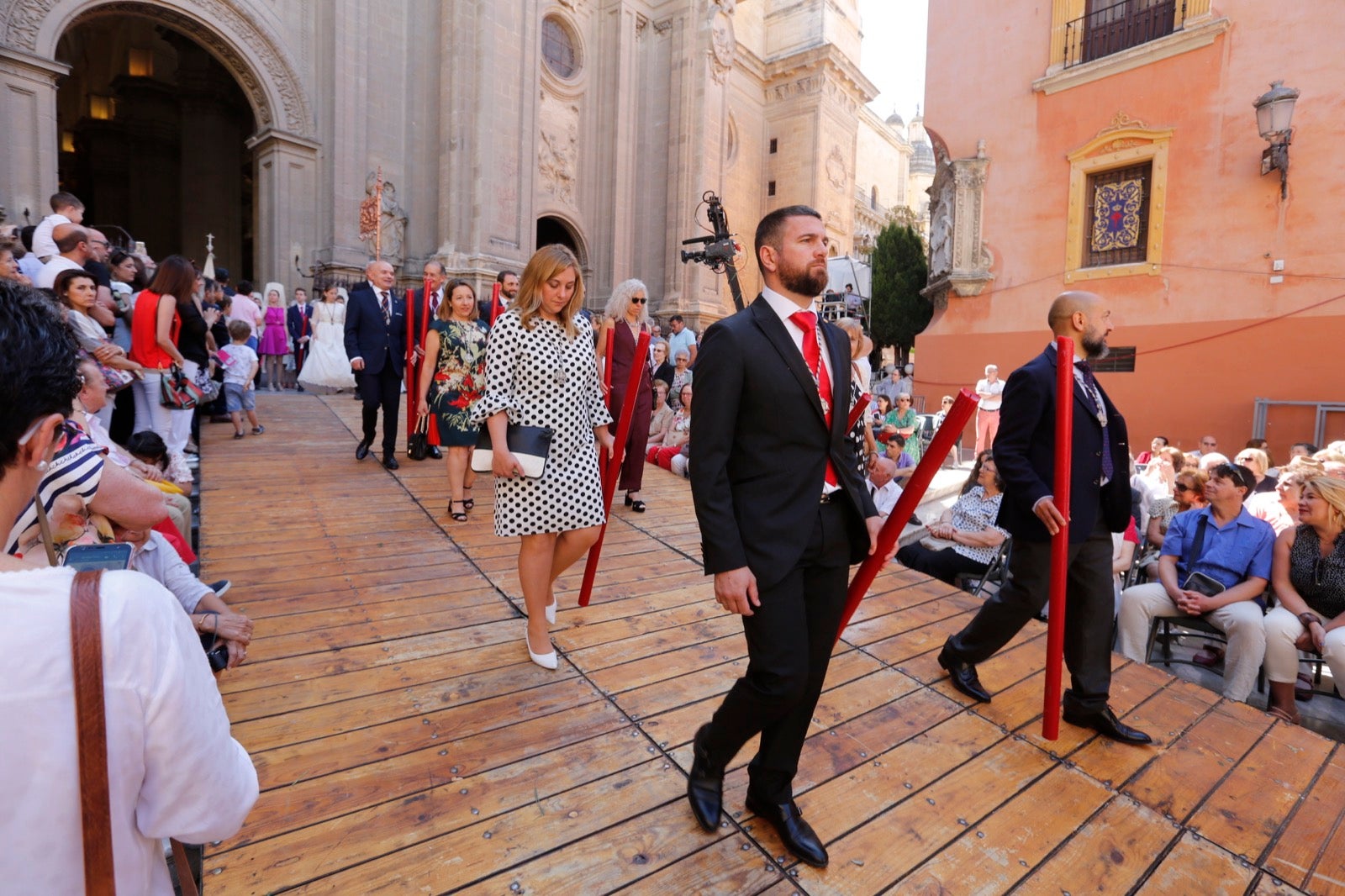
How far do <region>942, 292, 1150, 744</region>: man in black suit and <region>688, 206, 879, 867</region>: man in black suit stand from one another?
4.14 ft

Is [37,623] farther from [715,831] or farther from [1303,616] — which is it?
[1303,616]

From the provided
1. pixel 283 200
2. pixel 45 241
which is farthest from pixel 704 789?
pixel 283 200

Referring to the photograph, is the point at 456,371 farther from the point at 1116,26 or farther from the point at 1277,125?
the point at 1116,26

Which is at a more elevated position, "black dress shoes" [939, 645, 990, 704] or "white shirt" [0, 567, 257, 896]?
"white shirt" [0, 567, 257, 896]

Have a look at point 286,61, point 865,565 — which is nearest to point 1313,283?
point 865,565

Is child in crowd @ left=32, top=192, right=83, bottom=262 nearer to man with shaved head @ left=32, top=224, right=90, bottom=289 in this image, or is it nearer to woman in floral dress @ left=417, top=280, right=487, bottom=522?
man with shaved head @ left=32, top=224, right=90, bottom=289

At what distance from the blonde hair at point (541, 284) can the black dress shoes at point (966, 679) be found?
241 centimetres

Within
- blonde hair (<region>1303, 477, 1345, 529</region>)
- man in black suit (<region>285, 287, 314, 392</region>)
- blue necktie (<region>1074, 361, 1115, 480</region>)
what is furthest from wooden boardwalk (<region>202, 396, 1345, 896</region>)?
man in black suit (<region>285, 287, 314, 392</region>)

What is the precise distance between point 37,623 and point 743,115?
33.4 meters

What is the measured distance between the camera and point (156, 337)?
5875 millimetres

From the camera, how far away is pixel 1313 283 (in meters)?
10.5

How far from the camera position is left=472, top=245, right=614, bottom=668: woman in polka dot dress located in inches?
128

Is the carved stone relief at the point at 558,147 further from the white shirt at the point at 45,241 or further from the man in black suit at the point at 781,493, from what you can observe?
the man in black suit at the point at 781,493

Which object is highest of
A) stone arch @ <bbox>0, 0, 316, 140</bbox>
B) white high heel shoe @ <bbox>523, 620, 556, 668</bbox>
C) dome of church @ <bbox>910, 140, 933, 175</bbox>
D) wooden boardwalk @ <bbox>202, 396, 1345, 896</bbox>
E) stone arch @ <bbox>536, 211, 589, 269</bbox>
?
dome of church @ <bbox>910, 140, 933, 175</bbox>
